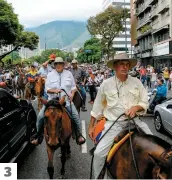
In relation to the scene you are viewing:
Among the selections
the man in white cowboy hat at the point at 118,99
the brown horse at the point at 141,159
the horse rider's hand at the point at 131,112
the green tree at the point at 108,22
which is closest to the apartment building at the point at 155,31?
the green tree at the point at 108,22

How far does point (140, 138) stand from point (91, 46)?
116m

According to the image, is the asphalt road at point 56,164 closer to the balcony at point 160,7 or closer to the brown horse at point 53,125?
the brown horse at point 53,125

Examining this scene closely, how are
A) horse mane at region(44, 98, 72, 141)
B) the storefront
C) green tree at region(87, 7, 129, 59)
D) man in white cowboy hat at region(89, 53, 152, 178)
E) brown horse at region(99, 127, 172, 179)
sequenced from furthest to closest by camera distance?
green tree at region(87, 7, 129, 59) < the storefront < horse mane at region(44, 98, 72, 141) < man in white cowboy hat at region(89, 53, 152, 178) < brown horse at region(99, 127, 172, 179)

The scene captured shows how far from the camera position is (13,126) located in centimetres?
670

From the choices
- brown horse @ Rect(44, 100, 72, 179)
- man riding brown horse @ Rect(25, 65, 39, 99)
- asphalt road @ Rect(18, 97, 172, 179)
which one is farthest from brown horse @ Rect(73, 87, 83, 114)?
man riding brown horse @ Rect(25, 65, 39, 99)

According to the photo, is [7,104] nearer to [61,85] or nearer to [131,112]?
[61,85]

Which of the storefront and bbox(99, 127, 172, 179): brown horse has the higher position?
the storefront

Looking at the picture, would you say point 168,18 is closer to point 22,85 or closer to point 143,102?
point 22,85

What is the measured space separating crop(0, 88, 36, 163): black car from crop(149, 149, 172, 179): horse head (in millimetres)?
3018

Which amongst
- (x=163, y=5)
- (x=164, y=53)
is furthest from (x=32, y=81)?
(x=163, y=5)

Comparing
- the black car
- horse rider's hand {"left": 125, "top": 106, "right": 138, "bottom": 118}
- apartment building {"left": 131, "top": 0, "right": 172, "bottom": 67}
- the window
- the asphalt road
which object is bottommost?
the asphalt road

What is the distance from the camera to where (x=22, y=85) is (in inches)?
849

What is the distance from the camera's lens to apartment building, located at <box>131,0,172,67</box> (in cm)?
4488

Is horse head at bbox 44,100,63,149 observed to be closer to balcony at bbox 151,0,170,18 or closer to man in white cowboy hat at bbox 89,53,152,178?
man in white cowboy hat at bbox 89,53,152,178
